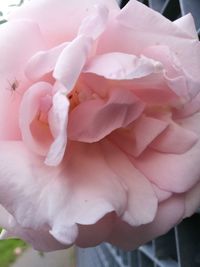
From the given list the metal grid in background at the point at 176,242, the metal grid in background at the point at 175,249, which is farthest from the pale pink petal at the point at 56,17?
the metal grid in background at the point at 175,249

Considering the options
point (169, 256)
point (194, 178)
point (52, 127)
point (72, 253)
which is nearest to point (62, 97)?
point (52, 127)

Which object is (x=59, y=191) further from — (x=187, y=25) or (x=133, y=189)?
(x=187, y=25)

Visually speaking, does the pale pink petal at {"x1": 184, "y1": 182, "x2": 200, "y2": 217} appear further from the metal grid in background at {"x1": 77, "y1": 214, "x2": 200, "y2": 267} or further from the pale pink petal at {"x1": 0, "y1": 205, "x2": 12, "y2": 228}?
the metal grid in background at {"x1": 77, "y1": 214, "x2": 200, "y2": 267}

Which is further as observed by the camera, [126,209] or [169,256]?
[169,256]

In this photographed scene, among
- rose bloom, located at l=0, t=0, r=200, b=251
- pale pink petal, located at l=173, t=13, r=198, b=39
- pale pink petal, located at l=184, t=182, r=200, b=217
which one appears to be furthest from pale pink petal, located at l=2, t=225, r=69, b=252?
pale pink petal, located at l=173, t=13, r=198, b=39

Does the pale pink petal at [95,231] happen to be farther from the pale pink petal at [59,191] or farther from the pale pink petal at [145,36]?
the pale pink petal at [145,36]

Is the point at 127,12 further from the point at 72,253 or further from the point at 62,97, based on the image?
the point at 72,253

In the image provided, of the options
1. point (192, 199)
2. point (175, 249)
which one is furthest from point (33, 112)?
point (175, 249)
